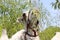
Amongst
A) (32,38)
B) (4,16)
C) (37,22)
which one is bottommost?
(4,16)

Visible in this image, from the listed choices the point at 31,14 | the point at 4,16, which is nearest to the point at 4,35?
the point at 31,14

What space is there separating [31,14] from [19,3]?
1174 centimetres

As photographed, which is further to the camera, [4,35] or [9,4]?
[9,4]

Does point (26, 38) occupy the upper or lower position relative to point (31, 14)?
lower

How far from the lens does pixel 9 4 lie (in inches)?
602

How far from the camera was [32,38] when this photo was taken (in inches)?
137

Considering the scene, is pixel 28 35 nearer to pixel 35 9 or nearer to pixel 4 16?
pixel 35 9

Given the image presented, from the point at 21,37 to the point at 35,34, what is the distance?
0.19 m

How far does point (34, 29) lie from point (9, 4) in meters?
11.9

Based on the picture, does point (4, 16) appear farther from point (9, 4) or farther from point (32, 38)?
point (32, 38)

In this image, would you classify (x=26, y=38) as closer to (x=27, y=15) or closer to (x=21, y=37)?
(x=21, y=37)

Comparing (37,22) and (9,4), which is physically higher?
(37,22)

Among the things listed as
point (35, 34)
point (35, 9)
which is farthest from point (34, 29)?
point (35, 9)

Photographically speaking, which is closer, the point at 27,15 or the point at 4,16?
the point at 27,15
